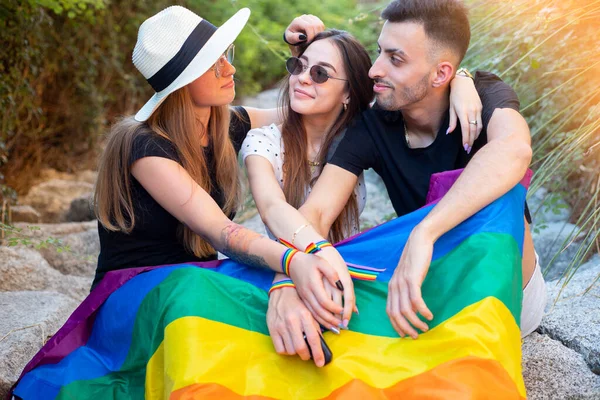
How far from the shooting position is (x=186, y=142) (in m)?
2.59

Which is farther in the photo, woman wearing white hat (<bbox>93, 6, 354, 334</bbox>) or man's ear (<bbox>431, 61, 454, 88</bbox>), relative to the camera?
man's ear (<bbox>431, 61, 454, 88</bbox>)

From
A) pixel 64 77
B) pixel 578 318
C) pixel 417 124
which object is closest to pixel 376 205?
pixel 417 124

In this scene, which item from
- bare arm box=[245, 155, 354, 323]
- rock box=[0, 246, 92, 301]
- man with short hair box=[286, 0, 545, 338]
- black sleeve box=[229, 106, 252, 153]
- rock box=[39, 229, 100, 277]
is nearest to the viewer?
bare arm box=[245, 155, 354, 323]

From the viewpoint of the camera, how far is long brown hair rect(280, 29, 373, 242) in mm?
2807

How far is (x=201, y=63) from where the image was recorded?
254 centimetres

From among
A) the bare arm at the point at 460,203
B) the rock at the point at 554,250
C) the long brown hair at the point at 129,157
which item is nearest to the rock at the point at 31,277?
the long brown hair at the point at 129,157

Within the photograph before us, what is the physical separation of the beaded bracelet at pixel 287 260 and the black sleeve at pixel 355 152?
62 centimetres

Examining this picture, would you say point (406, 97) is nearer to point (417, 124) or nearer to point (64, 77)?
point (417, 124)

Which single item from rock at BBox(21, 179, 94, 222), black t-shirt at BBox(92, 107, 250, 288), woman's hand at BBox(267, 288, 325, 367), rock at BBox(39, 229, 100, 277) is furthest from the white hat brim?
rock at BBox(21, 179, 94, 222)

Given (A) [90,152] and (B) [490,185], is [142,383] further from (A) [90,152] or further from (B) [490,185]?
(A) [90,152]

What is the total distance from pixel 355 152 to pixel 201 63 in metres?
0.68

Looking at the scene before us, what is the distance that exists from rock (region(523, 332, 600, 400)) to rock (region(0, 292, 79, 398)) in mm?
1812

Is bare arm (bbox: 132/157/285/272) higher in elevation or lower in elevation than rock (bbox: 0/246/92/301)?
higher

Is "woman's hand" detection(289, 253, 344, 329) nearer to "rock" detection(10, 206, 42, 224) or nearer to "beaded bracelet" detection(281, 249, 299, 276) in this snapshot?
"beaded bracelet" detection(281, 249, 299, 276)
